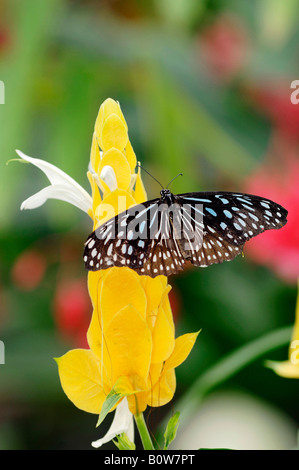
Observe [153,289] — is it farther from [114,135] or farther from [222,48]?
[222,48]

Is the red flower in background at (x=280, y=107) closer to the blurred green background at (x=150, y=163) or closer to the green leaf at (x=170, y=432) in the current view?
the blurred green background at (x=150, y=163)

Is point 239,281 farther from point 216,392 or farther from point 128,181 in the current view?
point 128,181

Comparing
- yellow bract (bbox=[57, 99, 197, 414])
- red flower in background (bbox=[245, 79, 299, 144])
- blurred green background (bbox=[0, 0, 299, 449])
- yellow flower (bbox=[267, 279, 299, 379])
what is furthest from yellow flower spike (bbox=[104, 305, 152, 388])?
red flower in background (bbox=[245, 79, 299, 144])

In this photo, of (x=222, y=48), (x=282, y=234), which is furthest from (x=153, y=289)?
(x=222, y=48)

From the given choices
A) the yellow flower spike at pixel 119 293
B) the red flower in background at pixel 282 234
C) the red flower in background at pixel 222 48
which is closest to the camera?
the yellow flower spike at pixel 119 293

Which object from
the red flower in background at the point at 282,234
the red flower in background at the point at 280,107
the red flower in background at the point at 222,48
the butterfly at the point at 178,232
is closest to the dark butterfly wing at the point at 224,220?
the butterfly at the point at 178,232

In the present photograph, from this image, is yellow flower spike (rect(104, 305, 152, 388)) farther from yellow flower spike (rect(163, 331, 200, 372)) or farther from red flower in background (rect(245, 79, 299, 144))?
red flower in background (rect(245, 79, 299, 144))
